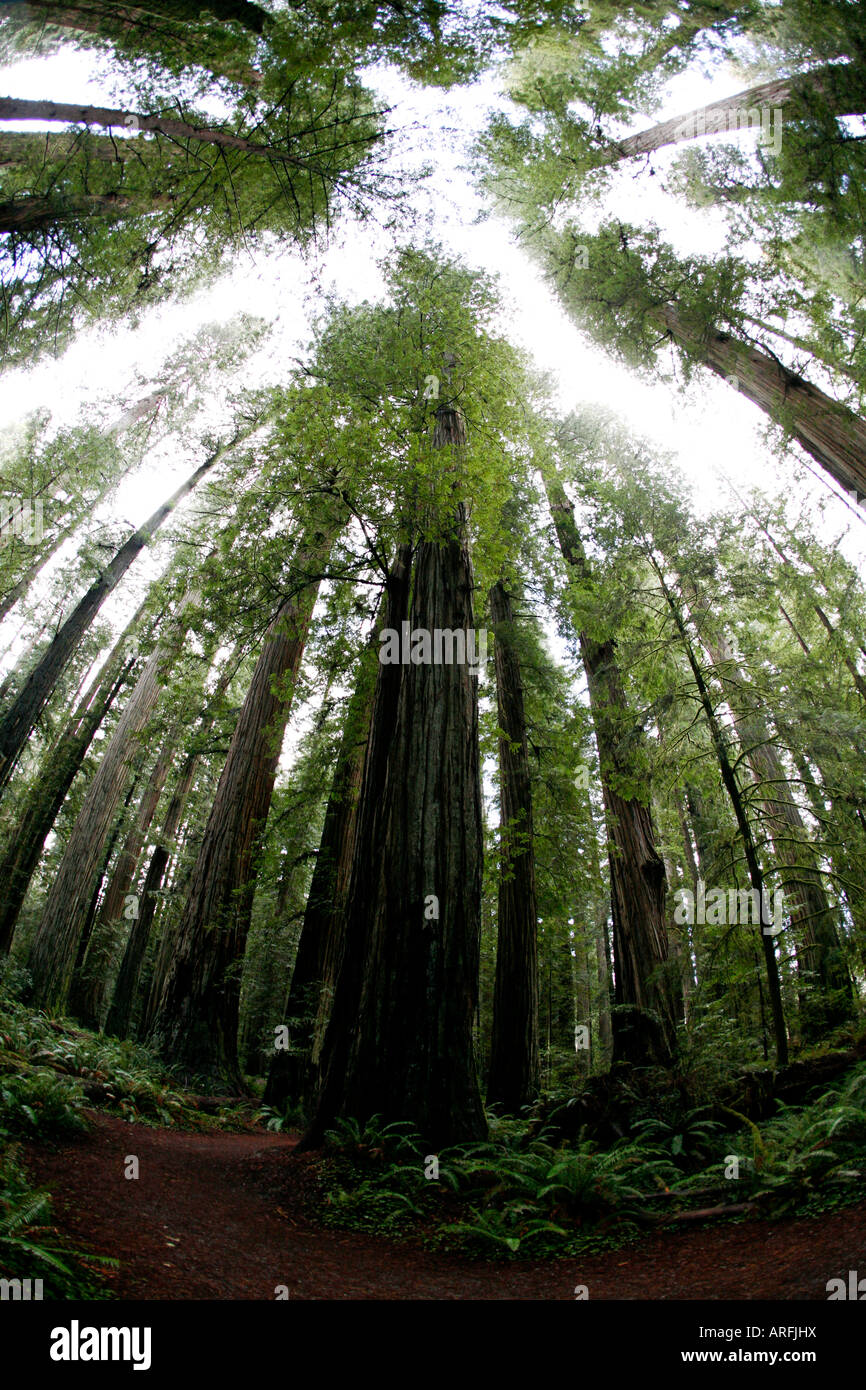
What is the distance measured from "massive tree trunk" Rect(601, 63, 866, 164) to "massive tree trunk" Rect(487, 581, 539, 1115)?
6405 millimetres

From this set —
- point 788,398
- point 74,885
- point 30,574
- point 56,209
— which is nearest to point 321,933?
point 74,885

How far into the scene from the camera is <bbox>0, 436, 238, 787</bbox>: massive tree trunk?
31.1 ft

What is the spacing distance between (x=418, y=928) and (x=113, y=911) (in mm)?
13350

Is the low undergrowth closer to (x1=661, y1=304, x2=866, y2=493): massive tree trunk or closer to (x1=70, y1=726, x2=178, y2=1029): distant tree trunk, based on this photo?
(x1=661, y1=304, x2=866, y2=493): massive tree trunk

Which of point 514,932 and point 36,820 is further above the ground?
point 36,820

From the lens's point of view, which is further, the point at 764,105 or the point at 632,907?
the point at 632,907

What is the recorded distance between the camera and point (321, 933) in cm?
860

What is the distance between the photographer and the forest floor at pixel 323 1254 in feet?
7.46

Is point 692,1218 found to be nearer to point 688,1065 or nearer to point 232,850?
point 688,1065

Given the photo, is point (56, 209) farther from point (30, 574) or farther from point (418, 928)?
point (30, 574)

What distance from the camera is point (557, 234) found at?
316 inches

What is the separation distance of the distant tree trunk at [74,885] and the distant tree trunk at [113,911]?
4.80ft

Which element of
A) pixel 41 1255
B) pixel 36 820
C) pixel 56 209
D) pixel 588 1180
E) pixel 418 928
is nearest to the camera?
pixel 41 1255

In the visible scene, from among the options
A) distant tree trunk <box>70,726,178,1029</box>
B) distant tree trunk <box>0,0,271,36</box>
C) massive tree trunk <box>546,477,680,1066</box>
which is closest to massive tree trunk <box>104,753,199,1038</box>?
distant tree trunk <box>70,726,178,1029</box>
